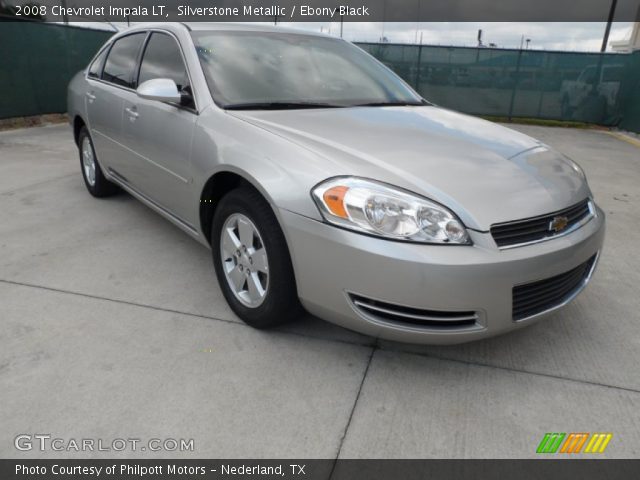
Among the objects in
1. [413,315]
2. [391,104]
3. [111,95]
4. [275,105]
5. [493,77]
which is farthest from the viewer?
[493,77]

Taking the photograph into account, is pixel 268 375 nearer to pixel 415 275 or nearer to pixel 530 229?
pixel 415 275

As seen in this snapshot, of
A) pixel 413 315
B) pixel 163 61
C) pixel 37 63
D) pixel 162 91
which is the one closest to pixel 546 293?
pixel 413 315

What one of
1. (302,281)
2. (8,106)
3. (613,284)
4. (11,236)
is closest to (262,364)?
(302,281)

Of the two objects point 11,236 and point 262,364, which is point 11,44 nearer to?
point 11,236

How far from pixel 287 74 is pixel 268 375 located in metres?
1.83

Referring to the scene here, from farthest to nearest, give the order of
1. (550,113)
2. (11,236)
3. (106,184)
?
1. (550,113)
2. (106,184)
3. (11,236)

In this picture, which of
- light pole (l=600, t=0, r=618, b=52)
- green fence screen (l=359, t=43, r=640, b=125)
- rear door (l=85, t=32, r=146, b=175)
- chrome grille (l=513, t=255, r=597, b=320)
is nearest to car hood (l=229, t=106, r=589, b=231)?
chrome grille (l=513, t=255, r=597, b=320)

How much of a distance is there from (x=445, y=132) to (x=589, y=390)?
143 centimetres

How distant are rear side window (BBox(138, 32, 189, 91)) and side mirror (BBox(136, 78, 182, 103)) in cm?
14

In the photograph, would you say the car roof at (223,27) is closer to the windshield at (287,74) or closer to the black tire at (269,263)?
the windshield at (287,74)

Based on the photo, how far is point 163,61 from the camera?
323 centimetres

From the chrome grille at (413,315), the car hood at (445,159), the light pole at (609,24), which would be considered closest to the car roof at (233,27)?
the car hood at (445,159)

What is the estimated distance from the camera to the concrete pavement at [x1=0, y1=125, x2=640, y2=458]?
184 cm

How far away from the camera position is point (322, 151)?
2143 mm
